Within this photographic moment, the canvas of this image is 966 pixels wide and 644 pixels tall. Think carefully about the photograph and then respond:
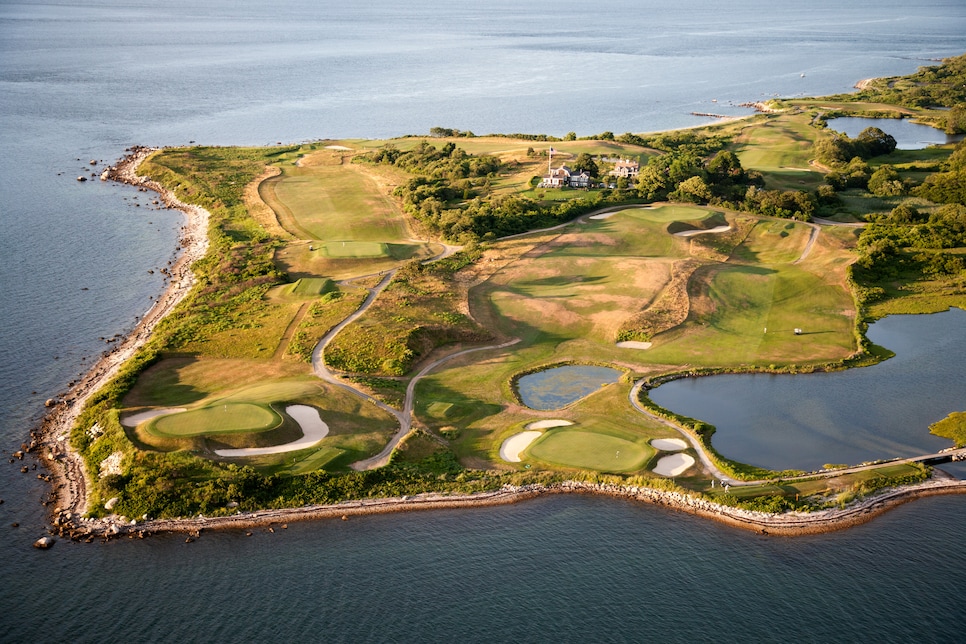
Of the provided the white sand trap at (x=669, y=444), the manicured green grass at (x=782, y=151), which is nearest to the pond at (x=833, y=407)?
the white sand trap at (x=669, y=444)

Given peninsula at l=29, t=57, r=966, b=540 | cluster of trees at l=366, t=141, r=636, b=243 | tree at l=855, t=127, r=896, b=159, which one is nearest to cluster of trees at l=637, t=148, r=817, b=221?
peninsula at l=29, t=57, r=966, b=540

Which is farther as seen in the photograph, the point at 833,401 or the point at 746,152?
the point at 746,152

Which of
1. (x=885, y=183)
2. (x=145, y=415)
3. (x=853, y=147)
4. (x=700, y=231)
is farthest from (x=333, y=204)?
(x=853, y=147)

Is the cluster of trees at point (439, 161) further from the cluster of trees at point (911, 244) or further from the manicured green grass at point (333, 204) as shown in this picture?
the cluster of trees at point (911, 244)

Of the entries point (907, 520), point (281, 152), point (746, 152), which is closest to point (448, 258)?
point (907, 520)

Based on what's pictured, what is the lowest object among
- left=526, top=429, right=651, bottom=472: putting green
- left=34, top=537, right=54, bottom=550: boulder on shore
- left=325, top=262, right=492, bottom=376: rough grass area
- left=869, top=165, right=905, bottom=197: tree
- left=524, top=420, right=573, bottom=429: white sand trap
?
left=526, top=429, right=651, bottom=472: putting green

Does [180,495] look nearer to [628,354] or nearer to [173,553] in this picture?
[173,553]

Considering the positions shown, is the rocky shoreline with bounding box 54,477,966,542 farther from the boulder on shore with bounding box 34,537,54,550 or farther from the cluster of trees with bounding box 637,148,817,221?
the cluster of trees with bounding box 637,148,817,221
